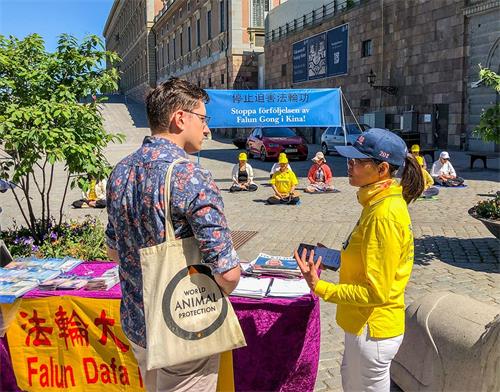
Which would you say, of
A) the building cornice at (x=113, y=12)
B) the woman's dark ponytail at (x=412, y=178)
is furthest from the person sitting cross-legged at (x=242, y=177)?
the building cornice at (x=113, y=12)

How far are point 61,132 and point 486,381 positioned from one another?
13.2ft

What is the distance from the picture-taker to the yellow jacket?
2.31m

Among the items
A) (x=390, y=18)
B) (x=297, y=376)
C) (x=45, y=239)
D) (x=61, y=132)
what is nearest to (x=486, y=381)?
(x=297, y=376)

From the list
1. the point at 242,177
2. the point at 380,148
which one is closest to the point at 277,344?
the point at 380,148

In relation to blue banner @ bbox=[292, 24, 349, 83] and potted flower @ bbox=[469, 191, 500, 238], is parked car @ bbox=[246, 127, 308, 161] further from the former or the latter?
potted flower @ bbox=[469, 191, 500, 238]

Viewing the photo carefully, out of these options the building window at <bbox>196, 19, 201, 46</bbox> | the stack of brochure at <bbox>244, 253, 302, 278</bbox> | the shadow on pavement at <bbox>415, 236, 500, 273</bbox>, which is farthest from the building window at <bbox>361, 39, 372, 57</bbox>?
the stack of brochure at <bbox>244, 253, 302, 278</bbox>

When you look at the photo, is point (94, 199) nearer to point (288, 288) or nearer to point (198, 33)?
point (288, 288)

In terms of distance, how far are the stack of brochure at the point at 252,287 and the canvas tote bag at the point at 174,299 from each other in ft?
3.59

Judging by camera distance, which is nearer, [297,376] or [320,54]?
[297,376]

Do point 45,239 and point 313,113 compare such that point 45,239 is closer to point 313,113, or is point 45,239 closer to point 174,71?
point 313,113

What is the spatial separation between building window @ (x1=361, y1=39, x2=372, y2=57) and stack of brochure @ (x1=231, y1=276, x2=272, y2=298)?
87.6 ft

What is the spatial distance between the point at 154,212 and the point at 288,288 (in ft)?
4.94

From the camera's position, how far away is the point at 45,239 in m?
5.41

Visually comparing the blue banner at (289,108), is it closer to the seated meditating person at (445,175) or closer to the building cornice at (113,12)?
the seated meditating person at (445,175)
